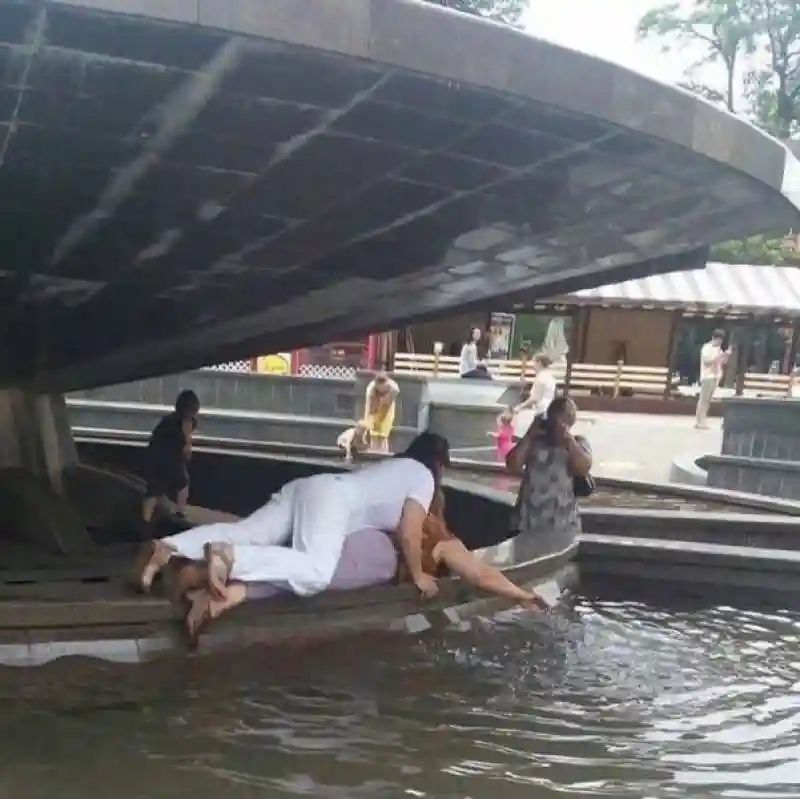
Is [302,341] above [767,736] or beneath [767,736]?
above

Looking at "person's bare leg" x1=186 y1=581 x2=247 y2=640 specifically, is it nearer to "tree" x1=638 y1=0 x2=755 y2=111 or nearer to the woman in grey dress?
the woman in grey dress

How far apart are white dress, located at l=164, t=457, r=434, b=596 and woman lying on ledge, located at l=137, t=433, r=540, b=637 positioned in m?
0.01

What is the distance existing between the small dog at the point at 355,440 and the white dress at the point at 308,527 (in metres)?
7.48

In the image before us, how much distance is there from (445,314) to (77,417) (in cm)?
849

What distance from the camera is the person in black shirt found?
7730 mm

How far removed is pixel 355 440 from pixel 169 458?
5.73 m

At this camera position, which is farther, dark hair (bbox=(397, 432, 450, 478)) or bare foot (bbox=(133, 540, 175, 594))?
dark hair (bbox=(397, 432, 450, 478))

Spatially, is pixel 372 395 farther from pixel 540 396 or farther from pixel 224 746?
pixel 224 746

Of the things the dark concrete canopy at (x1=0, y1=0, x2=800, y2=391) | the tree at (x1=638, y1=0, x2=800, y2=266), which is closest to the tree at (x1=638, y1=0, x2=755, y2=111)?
the tree at (x1=638, y1=0, x2=800, y2=266)

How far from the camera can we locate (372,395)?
1388 centimetres

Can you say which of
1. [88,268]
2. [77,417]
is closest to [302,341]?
[88,268]

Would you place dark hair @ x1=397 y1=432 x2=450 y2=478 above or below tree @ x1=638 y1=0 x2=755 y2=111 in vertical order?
below

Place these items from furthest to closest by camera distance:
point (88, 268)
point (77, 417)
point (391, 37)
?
point (77, 417)
point (88, 268)
point (391, 37)

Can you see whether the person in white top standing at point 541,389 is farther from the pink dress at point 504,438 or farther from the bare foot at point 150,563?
the bare foot at point 150,563
